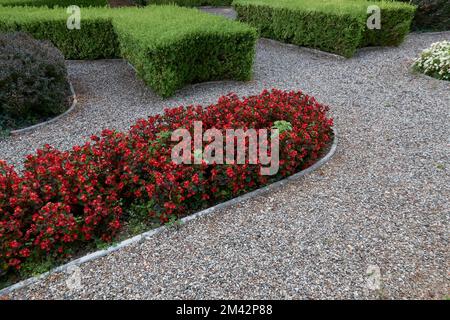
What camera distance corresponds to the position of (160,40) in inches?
255

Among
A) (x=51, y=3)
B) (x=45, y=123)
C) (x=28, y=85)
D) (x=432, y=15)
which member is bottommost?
(x=45, y=123)

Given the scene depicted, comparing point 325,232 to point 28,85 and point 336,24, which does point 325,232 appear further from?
point 336,24

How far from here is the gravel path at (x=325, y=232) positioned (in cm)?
295

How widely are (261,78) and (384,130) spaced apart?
3179 mm

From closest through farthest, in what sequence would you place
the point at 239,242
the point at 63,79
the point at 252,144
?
the point at 239,242 < the point at 252,144 < the point at 63,79

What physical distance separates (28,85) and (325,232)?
16.6 ft

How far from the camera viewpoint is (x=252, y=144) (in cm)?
424

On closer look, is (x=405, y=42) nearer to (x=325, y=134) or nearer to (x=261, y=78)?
(x=261, y=78)

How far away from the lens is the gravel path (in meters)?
2.95

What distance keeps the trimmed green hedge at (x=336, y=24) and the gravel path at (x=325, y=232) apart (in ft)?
10.3

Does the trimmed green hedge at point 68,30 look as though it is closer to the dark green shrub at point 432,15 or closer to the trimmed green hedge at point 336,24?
the trimmed green hedge at point 336,24

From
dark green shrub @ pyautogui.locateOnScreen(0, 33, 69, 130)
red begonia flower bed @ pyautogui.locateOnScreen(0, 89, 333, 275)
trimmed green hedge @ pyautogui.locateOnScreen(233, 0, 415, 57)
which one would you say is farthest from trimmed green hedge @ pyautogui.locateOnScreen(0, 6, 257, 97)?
trimmed green hedge @ pyautogui.locateOnScreen(233, 0, 415, 57)

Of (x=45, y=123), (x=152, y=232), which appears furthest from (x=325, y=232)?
(x=45, y=123)
